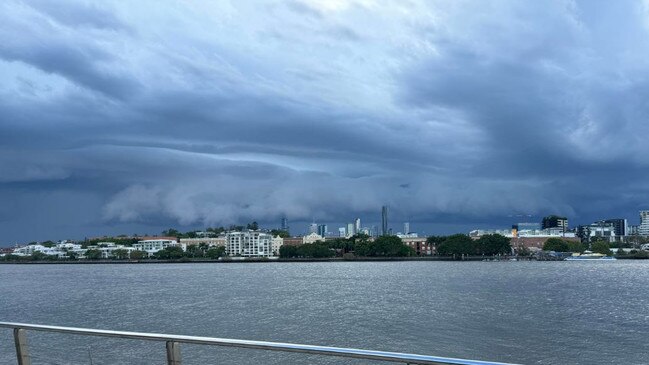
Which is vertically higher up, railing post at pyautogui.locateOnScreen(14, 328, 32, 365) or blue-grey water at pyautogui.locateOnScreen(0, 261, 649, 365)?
railing post at pyautogui.locateOnScreen(14, 328, 32, 365)

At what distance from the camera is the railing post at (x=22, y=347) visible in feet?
22.4

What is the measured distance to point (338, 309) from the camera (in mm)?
59875

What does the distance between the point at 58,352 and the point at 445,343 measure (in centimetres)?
3451

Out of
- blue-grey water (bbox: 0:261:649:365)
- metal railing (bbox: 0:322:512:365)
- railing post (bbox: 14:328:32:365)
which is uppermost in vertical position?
metal railing (bbox: 0:322:512:365)

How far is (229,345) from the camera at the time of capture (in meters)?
5.38

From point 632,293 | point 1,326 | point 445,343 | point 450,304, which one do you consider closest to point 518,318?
point 450,304

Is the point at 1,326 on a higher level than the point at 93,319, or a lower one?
higher

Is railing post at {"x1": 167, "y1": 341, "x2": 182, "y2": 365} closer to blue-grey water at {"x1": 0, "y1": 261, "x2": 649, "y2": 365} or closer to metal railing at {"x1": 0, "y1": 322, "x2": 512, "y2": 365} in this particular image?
metal railing at {"x1": 0, "y1": 322, "x2": 512, "y2": 365}

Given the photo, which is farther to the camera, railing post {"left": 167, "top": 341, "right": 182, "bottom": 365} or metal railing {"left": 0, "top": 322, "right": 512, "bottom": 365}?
railing post {"left": 167, "top": 341, "right": 182, "bottom": 365}

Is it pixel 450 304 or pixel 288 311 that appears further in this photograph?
pixel 450 304

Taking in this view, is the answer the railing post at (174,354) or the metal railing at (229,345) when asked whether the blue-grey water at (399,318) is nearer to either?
the metal railing at (229,345)

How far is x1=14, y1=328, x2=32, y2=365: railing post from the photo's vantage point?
6.83m

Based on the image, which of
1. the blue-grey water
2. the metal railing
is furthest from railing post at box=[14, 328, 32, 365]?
the blue-grey water

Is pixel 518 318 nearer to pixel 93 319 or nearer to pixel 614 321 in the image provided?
pixel 614 321
